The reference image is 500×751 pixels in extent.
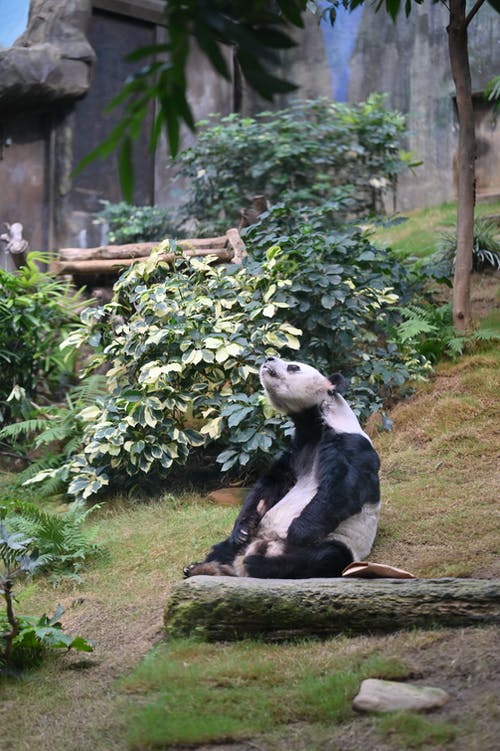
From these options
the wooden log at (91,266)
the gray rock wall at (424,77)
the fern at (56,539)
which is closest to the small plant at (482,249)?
the wooden log at (91,266)

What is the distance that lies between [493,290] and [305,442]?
16.1 feet

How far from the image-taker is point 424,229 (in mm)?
12477

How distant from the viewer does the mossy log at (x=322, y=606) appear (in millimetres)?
4125

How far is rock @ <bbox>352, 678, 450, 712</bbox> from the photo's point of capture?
346 centimetres

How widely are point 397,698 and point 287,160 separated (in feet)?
29.7

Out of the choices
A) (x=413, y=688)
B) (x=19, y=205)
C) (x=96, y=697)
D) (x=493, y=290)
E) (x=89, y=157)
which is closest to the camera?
(x=89, y=157)

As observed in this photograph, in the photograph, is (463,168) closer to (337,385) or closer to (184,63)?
→ (337,385)

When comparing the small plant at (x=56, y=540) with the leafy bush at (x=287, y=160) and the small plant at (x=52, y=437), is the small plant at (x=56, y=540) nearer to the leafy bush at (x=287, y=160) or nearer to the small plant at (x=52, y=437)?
the small plant at (x=52, y=437)

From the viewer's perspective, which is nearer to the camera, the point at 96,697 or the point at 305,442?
the point at 96,697

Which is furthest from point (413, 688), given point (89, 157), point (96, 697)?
point (89, 157)

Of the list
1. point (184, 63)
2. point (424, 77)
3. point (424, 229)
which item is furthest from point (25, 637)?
point (424, 77)

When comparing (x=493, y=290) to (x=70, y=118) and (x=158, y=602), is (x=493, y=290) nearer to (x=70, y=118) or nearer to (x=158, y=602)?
(x=158, y=602)

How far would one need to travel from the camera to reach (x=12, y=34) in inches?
567

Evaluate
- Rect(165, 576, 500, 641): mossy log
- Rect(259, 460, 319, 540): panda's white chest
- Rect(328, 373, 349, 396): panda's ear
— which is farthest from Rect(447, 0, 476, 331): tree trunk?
Rect(165, 576, 500, 641): mossy log
